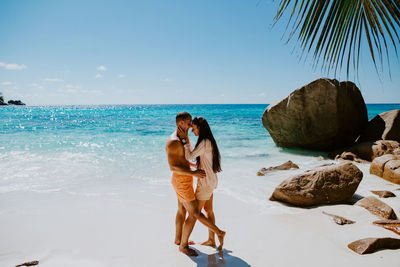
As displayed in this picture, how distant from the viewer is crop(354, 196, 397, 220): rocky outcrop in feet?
13.6

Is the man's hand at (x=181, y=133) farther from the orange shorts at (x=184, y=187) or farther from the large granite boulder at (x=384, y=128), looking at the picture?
the large granite boulder at (x=384, y=128)

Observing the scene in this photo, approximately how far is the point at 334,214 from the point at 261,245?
5.60ft

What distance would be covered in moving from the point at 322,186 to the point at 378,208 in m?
0.92

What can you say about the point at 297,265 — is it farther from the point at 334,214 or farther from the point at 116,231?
the point at 116,231

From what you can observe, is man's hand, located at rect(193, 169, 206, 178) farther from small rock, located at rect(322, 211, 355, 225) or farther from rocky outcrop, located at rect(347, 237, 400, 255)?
small rock, located at rect(322, 211, 355, 225)

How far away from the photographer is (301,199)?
16.0 feet

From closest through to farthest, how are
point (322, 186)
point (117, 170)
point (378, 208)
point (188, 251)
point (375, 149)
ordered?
point (188, 251) < point (378, 208) < point (322, 186) < point (117, 170) < point (375, 149)

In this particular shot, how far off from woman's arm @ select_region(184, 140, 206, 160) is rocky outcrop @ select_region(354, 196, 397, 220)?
3310mm

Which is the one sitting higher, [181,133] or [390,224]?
[181,133]

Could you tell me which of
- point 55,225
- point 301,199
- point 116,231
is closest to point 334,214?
point 301,199

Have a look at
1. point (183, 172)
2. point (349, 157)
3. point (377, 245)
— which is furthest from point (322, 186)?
point (349, 157)

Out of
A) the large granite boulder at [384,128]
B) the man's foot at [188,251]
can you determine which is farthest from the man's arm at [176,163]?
the large granite boulder at [384,128]

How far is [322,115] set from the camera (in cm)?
1090

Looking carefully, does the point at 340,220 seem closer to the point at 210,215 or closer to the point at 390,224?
the point at 390,224
